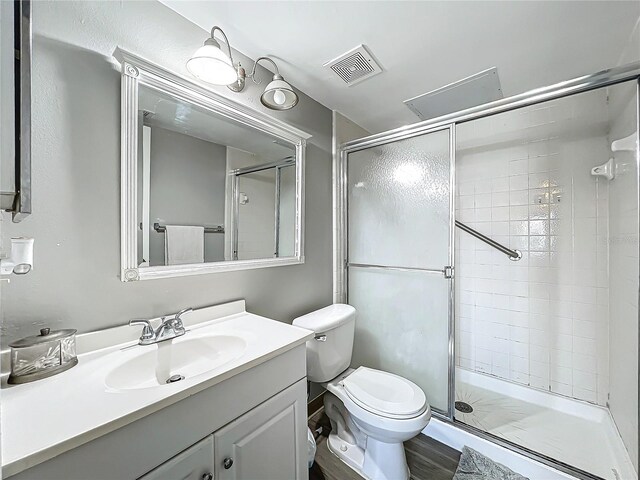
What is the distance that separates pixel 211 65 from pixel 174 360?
1199mm

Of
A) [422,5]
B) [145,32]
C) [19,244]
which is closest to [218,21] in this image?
[145,32]

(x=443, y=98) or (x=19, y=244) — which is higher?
(x=443, y=98)

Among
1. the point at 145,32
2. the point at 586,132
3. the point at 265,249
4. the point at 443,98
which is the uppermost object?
the point at 443,98

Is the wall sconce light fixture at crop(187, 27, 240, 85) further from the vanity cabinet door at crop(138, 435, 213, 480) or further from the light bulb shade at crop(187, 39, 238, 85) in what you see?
the vanity cabinet door at crop(138, 435, 213, 480)

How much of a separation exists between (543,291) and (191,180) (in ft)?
7.92

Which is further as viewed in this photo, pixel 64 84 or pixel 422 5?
pixel 422 5

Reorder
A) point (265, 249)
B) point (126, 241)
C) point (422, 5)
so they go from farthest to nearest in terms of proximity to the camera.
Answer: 1. point (265, 249)
2. point (422, 5)
3. point (126, 241)

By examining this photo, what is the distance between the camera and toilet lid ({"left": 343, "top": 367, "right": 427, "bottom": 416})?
1.22 metres

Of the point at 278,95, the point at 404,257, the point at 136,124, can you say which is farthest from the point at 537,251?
the point at 136,124

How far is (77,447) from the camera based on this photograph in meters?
0.53

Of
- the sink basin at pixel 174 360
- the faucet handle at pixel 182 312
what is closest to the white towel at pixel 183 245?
the faucet handle at pixel 182 312

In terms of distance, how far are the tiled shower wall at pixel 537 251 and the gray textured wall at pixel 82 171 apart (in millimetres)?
2103

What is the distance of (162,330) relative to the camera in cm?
97

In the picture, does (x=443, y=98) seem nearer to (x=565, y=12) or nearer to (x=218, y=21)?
(x=565, y=12)
